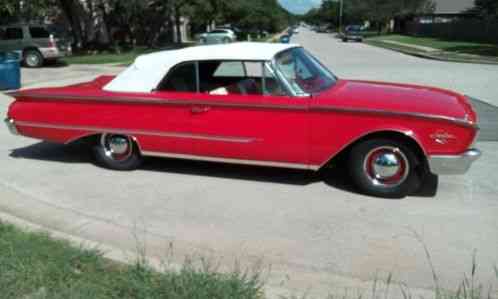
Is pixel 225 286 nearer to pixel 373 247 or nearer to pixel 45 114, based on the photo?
pixel 373 247

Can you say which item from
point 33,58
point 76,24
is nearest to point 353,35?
point 76,24

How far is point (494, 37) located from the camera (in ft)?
120

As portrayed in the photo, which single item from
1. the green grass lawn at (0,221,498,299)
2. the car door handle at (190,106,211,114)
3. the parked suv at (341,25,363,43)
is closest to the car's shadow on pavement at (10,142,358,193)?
the car door handle at (190,106,211,114)

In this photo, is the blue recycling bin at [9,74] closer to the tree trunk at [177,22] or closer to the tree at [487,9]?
the tree trunk at [177,22]

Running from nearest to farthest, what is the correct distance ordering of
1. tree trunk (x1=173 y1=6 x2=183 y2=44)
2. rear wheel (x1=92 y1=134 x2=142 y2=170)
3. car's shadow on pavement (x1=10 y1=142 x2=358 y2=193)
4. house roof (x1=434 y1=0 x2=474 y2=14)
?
1. car's shadow on pavement (x1=10 y1=142 x2=358 y2=193)
2. rear wheel (x1=92 y1=134 x2=142 y2=170)
3. tree trunk (x1=173 y1=6 x2=183 y2=44)
4. house roof (x1=434 y1=0 x2=474 y2=14)

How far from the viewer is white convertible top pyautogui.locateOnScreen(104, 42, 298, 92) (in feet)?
18.8

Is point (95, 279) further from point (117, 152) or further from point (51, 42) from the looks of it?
point (51, 42)

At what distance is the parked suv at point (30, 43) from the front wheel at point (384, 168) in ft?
61.3

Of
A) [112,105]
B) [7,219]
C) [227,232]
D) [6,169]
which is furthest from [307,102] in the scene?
[6,169]

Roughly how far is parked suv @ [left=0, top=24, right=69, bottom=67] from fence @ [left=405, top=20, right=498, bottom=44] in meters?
30.3

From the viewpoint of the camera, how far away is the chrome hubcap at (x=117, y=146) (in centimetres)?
618

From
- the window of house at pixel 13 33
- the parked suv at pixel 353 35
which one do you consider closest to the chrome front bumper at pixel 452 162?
the window of house at pixel 13 33

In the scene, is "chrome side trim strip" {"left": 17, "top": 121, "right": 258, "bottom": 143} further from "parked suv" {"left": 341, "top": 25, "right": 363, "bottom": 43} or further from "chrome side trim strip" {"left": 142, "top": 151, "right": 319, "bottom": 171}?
"parked suv" {"left": 341, "top": 25, "right": 363, "bottom": 43}

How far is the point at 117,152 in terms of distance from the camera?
6277 mm
